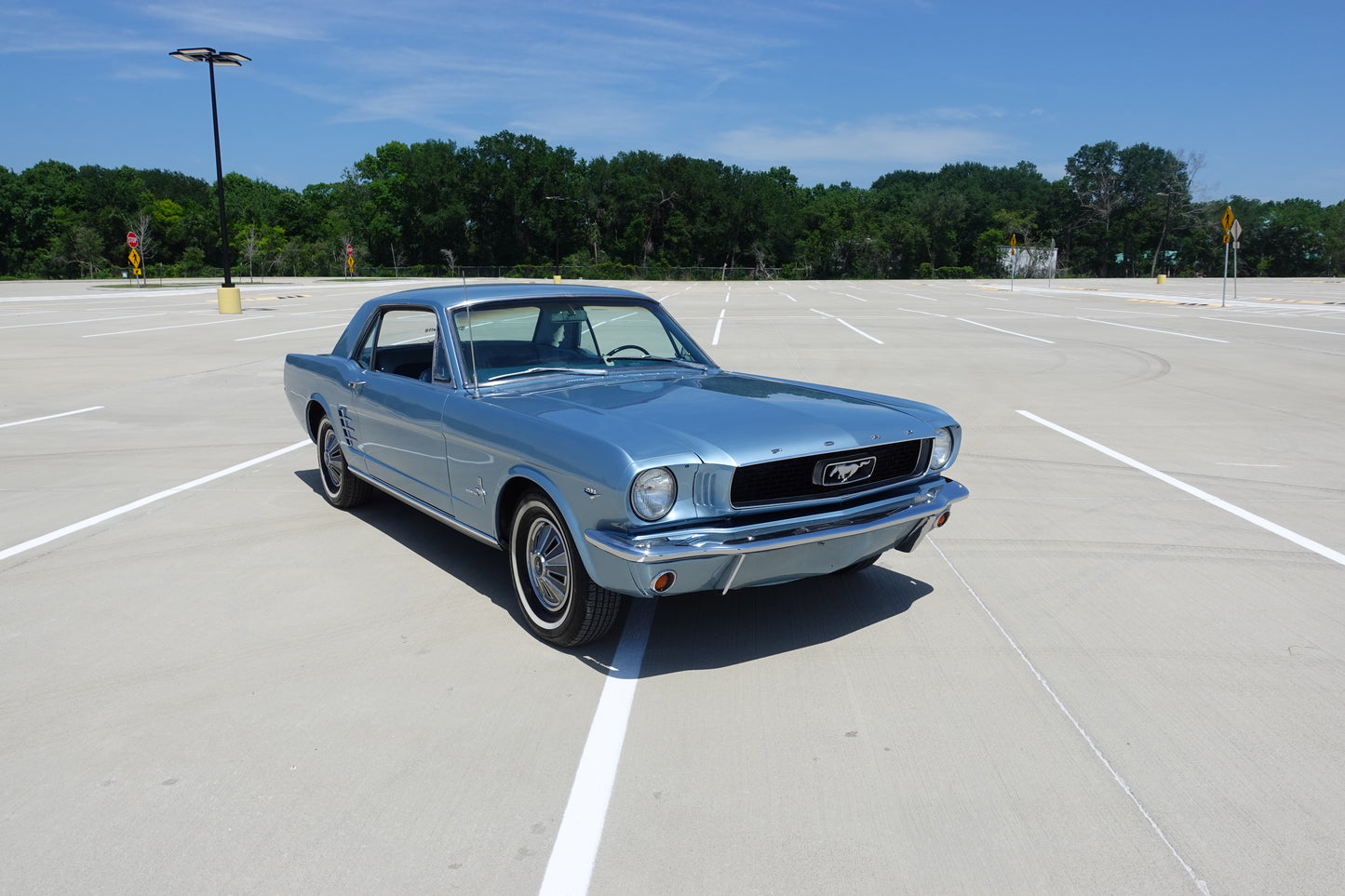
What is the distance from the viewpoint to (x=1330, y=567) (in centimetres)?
519

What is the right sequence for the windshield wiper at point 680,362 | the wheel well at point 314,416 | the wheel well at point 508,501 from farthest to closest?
the wheel well at point 314,416 < the windshield wiper at point 680,362 < the wheel well at point 508,501

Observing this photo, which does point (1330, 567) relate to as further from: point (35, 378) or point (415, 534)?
point (35, 378)

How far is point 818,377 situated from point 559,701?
373 inches

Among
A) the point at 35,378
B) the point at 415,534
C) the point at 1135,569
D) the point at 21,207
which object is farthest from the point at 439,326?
the point at 21,207

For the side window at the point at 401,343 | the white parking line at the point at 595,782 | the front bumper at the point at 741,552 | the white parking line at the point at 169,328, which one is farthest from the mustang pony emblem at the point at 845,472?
the white parking line at the point at 169,328

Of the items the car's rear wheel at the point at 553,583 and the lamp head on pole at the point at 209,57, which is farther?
the lamp head on pole at the point at 209,57

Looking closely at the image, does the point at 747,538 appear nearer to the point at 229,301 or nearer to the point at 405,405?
the point at 405,405

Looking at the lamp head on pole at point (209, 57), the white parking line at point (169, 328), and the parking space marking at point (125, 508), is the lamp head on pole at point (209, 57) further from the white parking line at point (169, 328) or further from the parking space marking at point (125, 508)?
the parking space marking at point (125, 508)

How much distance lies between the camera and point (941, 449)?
4586mm

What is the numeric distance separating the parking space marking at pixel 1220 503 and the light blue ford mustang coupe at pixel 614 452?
2541 millimetres

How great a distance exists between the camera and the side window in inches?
212

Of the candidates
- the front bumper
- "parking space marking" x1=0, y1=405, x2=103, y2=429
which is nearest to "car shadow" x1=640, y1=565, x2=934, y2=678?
the front bumper

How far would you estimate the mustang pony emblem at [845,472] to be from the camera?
3.94m

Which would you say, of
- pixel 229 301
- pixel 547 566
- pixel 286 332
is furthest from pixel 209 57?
pixel 547 566
